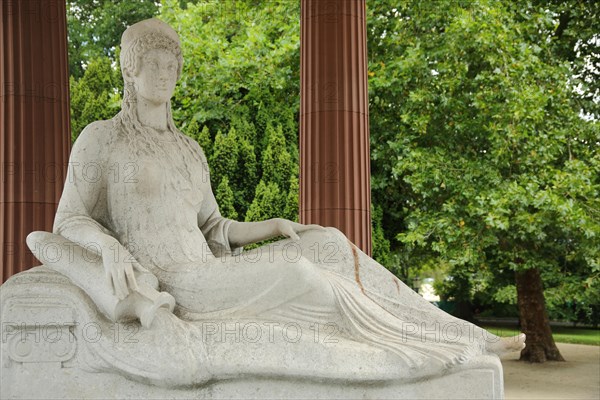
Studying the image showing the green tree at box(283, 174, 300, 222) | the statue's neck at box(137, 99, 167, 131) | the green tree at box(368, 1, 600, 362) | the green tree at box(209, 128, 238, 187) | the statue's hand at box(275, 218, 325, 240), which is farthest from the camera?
the green tree at box(209, 128, 238, 187)

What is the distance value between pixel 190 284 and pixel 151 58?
1241 mm

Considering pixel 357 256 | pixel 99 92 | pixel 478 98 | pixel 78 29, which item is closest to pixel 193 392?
pixel 357 256

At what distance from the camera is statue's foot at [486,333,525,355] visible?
362 centimetres

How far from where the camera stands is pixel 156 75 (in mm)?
3990

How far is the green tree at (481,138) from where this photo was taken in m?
8.70

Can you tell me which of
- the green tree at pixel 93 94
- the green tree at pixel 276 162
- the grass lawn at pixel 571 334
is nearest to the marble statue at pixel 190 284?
the green tree at pixel 276 162

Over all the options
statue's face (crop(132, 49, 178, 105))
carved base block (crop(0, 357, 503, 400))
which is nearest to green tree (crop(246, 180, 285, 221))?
statue's face (crop(132, 49, 178, 105))

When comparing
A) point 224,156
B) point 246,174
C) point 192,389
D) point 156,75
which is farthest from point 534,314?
point 192,389

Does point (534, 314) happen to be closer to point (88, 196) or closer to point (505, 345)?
point (505, 345)

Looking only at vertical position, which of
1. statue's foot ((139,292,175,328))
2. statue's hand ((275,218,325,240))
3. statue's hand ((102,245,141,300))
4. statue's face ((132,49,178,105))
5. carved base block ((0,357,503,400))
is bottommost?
carved base block ((0,357,503,400))

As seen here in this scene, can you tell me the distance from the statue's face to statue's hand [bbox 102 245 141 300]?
3.24 feet

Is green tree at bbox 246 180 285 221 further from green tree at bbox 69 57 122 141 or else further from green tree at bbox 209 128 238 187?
green tree at bbox 69 57 122 141

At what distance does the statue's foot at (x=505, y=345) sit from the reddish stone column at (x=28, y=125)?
3.88 meters

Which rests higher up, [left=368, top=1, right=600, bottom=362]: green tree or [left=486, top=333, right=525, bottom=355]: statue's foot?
[left=368, top=1, right=600, bottom=362]: green tree
